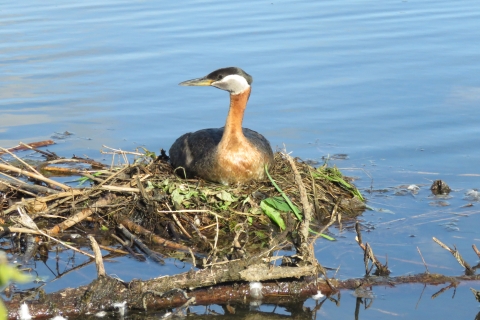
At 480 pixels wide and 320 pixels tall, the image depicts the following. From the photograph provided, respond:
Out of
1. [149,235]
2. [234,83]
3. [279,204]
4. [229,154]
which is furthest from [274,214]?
[234,83]

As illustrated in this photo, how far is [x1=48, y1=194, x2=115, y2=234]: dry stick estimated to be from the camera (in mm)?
6098

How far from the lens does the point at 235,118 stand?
702 centimetres

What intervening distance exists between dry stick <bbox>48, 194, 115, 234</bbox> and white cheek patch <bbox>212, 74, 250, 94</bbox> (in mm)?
1525

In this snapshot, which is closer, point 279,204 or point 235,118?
point 279,204

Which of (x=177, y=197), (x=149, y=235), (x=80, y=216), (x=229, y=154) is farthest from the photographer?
(x=229, y=154)

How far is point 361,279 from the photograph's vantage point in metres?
5.13

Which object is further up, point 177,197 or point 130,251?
point 177,197

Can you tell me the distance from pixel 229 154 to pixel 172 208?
836mm

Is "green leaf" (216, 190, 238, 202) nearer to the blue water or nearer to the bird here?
the bird

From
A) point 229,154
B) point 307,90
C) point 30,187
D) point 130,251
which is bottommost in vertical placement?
point 130,251

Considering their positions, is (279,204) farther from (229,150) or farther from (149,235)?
(149,235)

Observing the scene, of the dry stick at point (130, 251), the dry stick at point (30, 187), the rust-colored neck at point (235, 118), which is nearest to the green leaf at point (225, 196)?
the rust-colored neck at point (235, 118)

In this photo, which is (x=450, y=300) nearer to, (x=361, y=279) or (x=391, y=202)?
(x=361, y=279)

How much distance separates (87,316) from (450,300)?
2.45 metres
